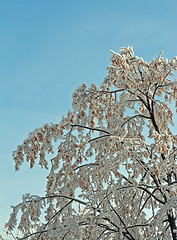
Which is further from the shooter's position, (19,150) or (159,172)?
(19,150)

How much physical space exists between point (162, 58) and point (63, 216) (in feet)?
13.5

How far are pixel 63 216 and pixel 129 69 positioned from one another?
138 inches

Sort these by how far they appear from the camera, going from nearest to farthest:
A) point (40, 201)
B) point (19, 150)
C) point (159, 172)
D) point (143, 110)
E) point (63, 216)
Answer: point (159, 172)
point (19, 150)
point (40, 201)
point (63, 216)
point (143, 110)

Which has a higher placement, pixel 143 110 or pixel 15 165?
pixel 143 110

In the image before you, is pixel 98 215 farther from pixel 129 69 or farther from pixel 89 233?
pixel 129 69

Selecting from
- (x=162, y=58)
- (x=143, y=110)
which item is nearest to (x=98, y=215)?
(x=143, y=110)

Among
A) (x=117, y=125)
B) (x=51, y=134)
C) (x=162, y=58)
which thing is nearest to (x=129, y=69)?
(x=162, y=58)

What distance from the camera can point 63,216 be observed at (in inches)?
242

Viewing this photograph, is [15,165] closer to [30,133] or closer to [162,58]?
[30,133]

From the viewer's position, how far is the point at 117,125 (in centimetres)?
595

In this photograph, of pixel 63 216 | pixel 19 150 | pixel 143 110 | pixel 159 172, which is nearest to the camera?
pixel 159 172

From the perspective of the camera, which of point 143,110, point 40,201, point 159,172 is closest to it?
point 159,172

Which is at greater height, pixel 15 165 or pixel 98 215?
pixel 15 165

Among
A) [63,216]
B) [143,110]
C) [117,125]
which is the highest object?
[143,110]
